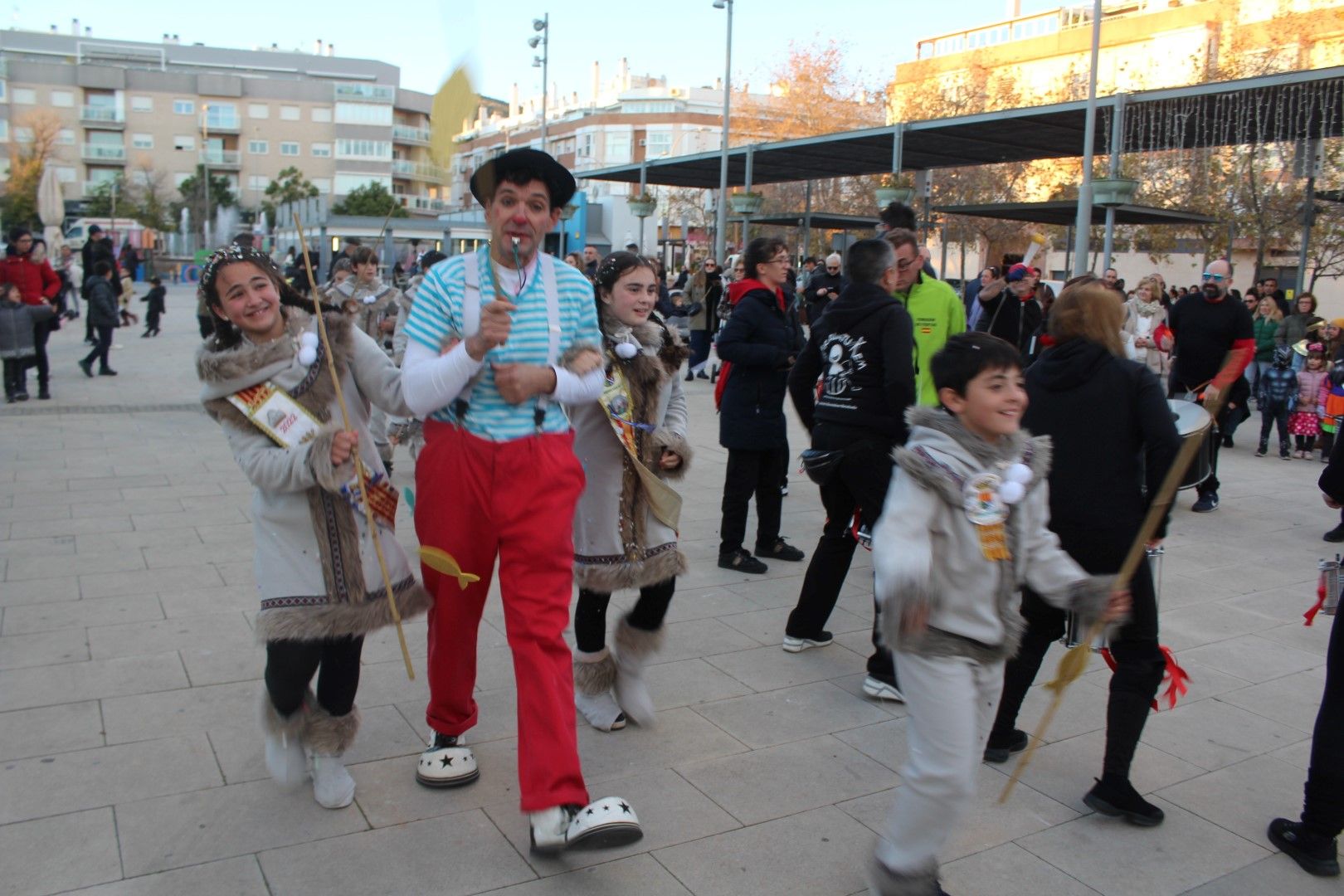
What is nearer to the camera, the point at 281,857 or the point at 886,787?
the point at 281,857

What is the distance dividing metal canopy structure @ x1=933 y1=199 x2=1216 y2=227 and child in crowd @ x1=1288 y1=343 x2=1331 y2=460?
434 cm

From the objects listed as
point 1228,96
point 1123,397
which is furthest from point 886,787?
point 1228,96

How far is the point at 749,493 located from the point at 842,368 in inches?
69.3

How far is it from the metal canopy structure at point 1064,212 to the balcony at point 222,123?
82064mm

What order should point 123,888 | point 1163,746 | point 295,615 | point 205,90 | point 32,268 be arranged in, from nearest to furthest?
point 123,888
point 295,615
point 1163,746
point 32,268
point 205,90

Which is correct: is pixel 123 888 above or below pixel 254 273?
below

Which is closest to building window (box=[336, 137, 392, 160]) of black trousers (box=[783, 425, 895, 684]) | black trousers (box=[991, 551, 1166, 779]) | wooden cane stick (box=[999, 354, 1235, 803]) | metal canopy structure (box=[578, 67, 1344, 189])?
metal canopy structure (box=[578, 67, 1344, 189])

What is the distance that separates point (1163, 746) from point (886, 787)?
46.3 inches

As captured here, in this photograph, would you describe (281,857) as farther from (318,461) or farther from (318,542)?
(318,461)

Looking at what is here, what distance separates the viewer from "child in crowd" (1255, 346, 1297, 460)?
1080cm

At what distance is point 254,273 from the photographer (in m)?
3.09

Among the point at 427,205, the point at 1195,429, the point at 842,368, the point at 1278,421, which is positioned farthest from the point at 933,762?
the point at 1278,421

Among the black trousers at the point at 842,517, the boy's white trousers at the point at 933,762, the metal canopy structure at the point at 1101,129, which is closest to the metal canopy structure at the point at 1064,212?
the metal canopy structure at the point at 1101,129

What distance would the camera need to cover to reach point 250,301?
10.0 feet
